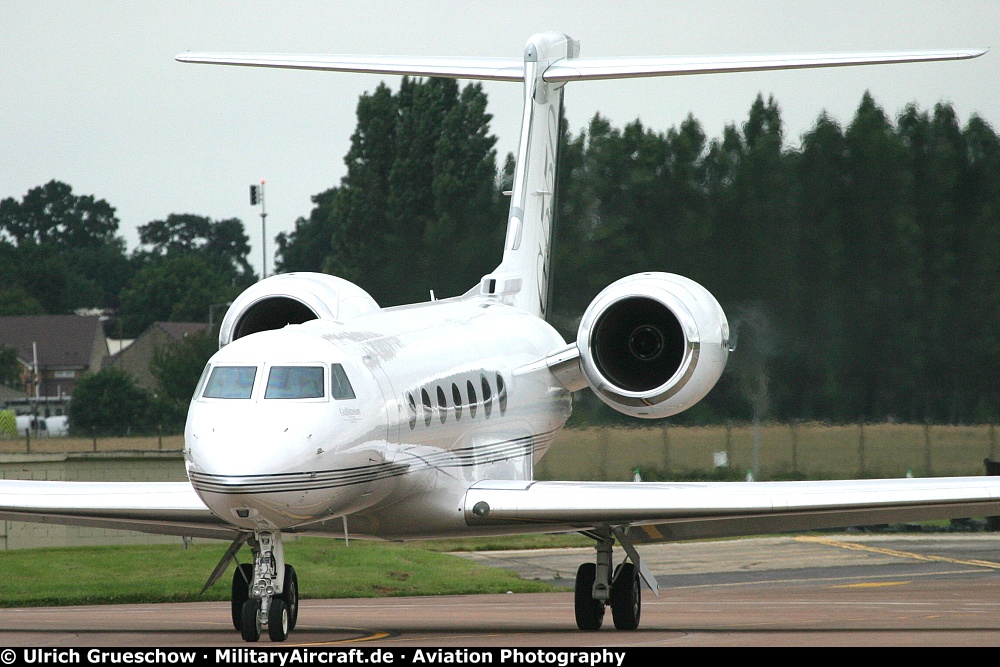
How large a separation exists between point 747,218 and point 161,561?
11623 mm

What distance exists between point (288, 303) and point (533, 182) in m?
5.52

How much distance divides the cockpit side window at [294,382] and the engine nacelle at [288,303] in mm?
4126

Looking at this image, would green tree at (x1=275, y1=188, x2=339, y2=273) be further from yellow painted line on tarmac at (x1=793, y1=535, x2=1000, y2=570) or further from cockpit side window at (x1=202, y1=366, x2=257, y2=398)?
cockpit side window at (x1=202, y1=366, x2=257, y2=398)

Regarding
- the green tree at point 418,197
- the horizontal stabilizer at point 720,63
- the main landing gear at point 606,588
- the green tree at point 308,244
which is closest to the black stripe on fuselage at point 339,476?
the main landing gear at point 606,588

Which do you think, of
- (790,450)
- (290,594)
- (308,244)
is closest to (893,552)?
(790,450)

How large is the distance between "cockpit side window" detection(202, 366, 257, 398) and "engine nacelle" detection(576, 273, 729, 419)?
234 inches

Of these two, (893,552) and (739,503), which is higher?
(739,503)

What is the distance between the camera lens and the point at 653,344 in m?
18.3

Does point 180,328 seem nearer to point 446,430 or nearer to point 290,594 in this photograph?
point 446,430

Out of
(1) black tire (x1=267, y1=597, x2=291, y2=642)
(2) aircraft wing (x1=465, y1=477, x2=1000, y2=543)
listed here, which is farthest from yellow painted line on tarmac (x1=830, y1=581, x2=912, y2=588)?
(1) black tire (x1=267, y1=597, x2=291, y2=642)

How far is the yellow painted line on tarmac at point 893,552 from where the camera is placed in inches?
1051
